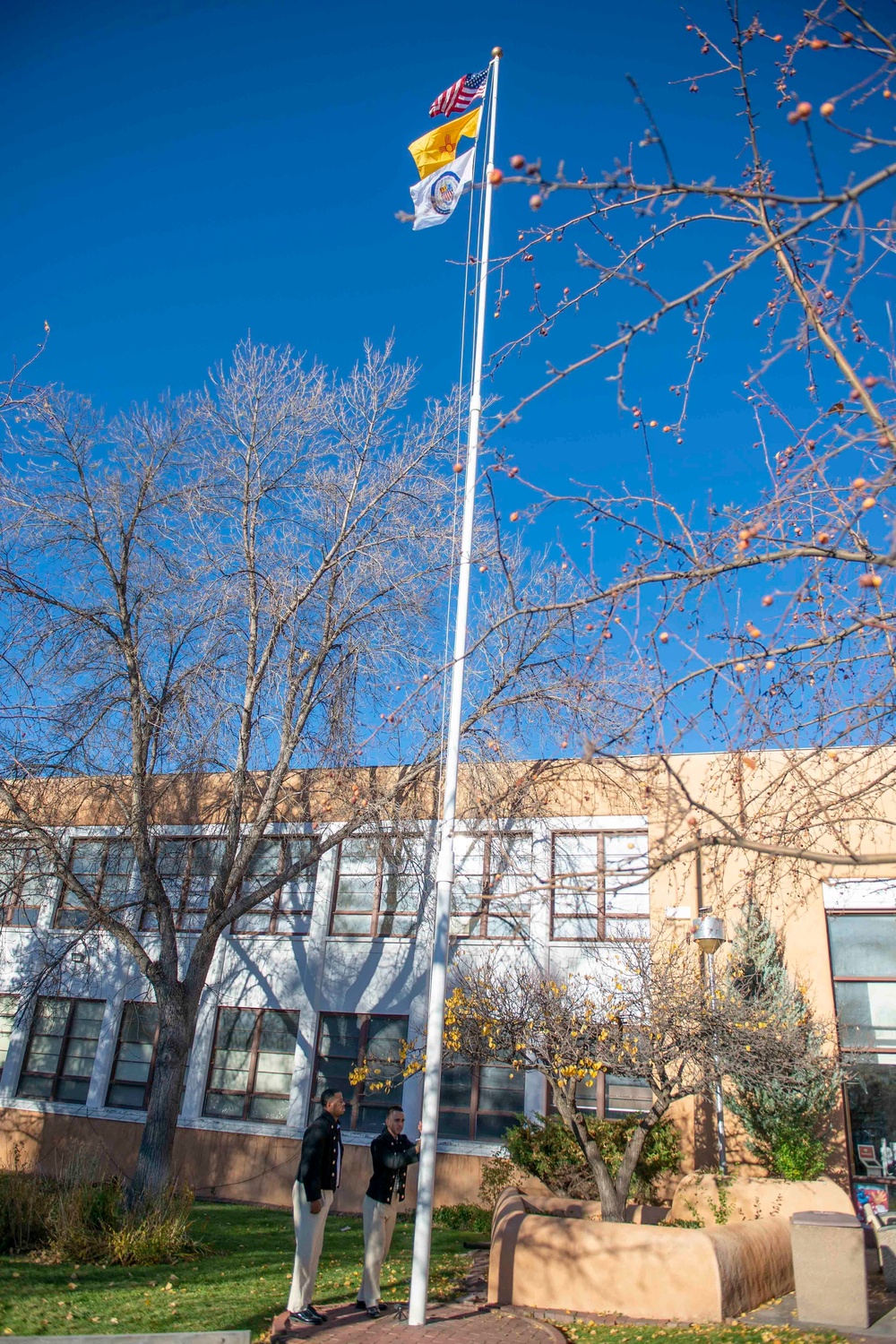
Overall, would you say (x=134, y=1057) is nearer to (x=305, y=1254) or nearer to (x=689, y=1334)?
(x=305, y=1254)

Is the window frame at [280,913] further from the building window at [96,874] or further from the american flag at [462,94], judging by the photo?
the american flag at [462,94]

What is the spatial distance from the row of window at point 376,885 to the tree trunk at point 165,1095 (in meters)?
1.69

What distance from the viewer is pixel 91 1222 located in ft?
34.2

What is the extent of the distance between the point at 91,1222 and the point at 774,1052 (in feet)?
25.9

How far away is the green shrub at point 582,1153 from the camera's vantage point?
13.4 m

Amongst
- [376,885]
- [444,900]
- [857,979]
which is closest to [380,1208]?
[444,900]

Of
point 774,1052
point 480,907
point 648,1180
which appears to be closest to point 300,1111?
point 480,907

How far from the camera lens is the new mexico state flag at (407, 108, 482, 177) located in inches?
507

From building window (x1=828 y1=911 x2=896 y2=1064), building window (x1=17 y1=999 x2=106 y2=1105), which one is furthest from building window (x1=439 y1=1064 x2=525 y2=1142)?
building window (x1=17 y1=999 x2=106 y2=1105)

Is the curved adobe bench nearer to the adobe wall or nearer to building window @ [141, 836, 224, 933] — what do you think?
the adobe wall

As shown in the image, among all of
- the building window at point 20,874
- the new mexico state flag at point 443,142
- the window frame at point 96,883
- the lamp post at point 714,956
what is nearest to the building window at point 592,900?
the lamp post at point 714,956

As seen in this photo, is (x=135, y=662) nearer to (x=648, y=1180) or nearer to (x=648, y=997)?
(x=648, y=997)

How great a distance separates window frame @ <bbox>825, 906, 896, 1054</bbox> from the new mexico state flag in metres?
12.4

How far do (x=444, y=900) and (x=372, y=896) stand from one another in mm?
9709
